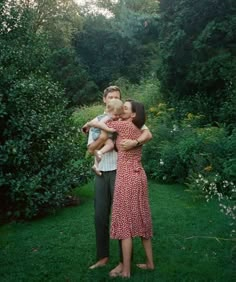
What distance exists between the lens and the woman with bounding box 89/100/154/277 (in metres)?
4.06

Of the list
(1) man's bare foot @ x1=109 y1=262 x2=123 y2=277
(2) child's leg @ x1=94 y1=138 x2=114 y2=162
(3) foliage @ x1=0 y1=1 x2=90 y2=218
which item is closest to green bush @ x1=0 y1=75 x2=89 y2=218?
(3) foliage @ x1=0 y1=1 x2=90 y2=218

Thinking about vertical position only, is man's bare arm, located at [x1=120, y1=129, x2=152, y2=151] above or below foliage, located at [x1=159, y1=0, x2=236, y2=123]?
below

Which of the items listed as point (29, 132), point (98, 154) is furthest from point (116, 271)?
point (29, 132)

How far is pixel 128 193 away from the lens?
4.05 metres

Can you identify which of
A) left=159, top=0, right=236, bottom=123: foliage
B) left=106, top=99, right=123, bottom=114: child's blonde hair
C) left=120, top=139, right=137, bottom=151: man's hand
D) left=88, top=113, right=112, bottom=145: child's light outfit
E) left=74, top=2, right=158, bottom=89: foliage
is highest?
left=74, top=2, right=158, bottom=89: foliage

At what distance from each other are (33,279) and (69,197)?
3467 mm

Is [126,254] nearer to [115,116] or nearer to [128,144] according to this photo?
[128,144]

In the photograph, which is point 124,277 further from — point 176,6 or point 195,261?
point 176,6

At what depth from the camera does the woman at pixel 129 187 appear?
4059 mm

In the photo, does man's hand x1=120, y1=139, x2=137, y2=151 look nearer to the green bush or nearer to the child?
the child

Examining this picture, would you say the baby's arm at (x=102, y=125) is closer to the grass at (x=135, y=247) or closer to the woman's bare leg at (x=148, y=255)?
the woman's bare leg at (x=148, y=255)

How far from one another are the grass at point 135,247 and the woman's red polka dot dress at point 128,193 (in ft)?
1.74

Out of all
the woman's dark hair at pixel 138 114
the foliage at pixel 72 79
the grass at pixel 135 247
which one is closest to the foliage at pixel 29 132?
the grass at pixel 135 247

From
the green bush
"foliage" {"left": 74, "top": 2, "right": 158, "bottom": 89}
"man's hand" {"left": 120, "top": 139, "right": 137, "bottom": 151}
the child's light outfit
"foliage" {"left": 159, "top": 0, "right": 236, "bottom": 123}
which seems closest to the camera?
"man's hand" {"left": 120, "top": 139, "right": 137, "bottom": 151}
